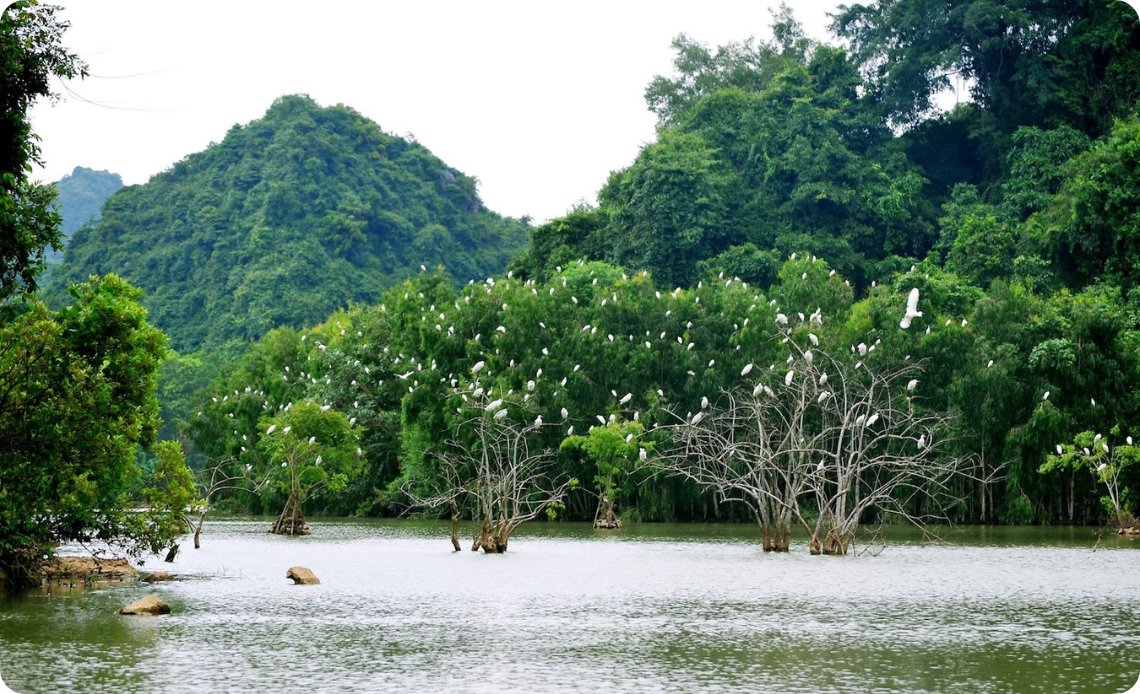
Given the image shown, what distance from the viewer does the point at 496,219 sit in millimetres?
78688

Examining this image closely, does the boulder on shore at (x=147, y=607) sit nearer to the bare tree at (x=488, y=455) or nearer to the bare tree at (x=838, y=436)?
the bare tree at (x=838, y=436)

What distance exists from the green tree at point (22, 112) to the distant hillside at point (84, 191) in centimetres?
8697

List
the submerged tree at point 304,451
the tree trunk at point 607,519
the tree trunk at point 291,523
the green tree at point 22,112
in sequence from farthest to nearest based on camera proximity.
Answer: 1. the tree trunk at point 607,519
2. the submerged tree at point 304,451
3. the tree trunk at point 291,523
4. the green tree at point 22,112

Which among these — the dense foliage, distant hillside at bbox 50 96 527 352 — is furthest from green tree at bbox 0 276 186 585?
distant hillside at bbox 50 96 527 352

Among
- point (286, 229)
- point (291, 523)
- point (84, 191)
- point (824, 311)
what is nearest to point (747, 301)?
point (824, 311)

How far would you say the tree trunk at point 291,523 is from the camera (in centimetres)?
3239

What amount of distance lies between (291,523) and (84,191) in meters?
78.9

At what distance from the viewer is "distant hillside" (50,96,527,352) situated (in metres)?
64.7

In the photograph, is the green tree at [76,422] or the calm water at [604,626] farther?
the green tree at [76,422]

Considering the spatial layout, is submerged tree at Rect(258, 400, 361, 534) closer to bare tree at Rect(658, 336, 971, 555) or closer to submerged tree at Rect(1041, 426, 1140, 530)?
bare tree at Rect(658, 336, 971, 555)

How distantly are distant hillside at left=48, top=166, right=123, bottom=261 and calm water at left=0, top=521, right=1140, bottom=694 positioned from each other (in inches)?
3219

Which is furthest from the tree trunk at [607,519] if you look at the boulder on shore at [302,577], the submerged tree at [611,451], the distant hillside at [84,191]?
the distant hillside at [84,191]

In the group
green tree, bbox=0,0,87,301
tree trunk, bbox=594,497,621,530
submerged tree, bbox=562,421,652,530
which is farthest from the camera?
tree trunk, bbox=594,497,621,530

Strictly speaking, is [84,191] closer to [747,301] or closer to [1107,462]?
[747,301]
